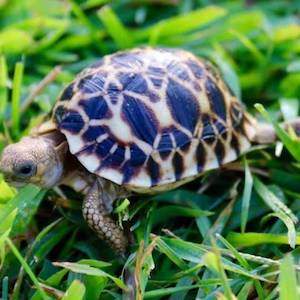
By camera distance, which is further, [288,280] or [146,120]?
[146,120]

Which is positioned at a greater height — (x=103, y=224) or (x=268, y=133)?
A: (x=103, y=224)

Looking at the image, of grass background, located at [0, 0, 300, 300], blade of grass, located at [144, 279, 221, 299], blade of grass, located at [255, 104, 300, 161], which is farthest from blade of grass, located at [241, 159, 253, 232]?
blade of grass, located at [144, 279, 221, 299]

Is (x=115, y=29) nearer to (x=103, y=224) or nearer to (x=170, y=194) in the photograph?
(x=170, y=194)

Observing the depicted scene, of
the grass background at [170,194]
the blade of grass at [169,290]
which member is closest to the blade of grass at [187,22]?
the grass background at [170,194]

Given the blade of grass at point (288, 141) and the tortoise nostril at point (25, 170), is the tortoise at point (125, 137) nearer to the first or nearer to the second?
the tortoise nostril at point (25, 170)

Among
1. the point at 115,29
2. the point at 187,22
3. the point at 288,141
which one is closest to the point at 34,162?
the point at 288,141

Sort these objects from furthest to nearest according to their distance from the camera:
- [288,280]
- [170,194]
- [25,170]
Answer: [170,194], [25,170], [288,280]

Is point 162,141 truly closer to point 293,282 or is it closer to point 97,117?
point 97,117
